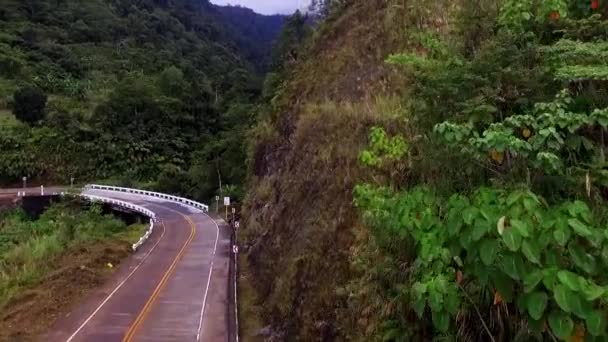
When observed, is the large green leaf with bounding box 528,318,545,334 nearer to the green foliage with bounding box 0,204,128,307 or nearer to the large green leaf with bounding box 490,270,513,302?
the large green leaf with bounding box 490,270,513,302

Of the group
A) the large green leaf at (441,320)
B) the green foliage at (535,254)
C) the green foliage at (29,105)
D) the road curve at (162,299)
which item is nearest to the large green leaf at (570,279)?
the green foliage at (535,254)

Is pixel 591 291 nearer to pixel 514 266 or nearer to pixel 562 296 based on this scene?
pixel 562 296

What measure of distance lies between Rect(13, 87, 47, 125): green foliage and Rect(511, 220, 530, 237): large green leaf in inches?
2923

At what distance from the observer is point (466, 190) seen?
16.5ft

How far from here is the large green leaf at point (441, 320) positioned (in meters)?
3.68

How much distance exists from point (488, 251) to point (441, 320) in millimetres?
788

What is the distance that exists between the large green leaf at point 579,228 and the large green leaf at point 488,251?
16.0 inches

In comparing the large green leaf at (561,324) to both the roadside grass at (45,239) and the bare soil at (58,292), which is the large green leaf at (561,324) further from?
the roadside grass at (45,239)

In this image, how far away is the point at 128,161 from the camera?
68.3 metres

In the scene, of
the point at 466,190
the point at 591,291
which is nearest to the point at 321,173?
the point at 466,190

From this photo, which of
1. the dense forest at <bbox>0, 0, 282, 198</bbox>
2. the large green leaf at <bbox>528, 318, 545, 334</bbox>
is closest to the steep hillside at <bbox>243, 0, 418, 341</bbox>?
the large green leaf at <bbox>528, 318, 545, 334</bbox>

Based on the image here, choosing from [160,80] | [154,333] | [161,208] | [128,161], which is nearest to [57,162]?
[128,161]

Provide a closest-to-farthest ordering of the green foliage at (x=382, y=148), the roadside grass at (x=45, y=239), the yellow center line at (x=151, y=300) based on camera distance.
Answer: the green foliage at (x=382, y=148)
the yellow center line at (x=151, y=300)
the roadside grass at (x=45, y=239)

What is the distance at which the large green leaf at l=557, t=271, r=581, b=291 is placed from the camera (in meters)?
2.95
